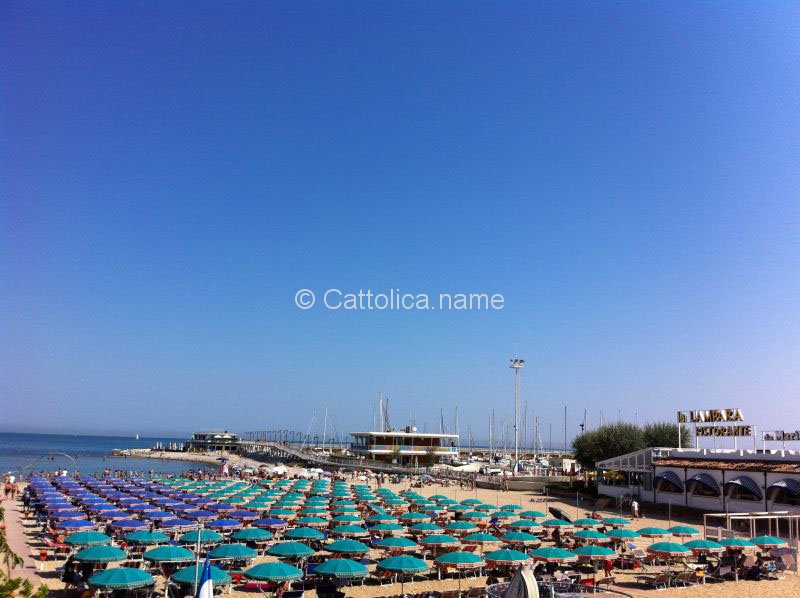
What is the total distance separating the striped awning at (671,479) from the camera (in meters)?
41.1

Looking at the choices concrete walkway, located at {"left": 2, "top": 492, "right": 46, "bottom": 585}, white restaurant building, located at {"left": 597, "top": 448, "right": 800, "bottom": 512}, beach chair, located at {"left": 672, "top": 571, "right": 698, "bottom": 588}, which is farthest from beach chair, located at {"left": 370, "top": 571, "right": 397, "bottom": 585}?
white restaurant building, located at {"left": 597, "top": 448, "right": 800, "bottom": 512}

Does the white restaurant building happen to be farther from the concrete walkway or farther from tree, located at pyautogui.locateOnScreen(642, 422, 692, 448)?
the concrete walkway

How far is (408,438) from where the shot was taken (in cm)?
8850

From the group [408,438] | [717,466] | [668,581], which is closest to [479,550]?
[668,581]

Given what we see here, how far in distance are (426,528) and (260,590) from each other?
805 centimetres

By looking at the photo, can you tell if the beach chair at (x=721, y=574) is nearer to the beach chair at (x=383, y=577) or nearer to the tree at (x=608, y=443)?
the beach chair at (x=383, y=577)

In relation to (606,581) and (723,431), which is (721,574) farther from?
(723,431)

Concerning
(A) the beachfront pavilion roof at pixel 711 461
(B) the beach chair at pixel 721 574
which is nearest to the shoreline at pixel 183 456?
(A) the beachfront pavilion roof at pixel 711 461

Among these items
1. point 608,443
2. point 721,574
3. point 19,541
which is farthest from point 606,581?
point 608,443

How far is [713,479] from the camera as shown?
38250 mm

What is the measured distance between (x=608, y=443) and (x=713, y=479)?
17.8 meters

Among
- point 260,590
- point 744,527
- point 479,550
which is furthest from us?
point 744,527

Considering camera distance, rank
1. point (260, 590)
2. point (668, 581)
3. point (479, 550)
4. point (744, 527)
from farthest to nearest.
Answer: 1. point (744, 527)
2. point (479, 550)
3. point (668, 581)
4. point (260, 590)

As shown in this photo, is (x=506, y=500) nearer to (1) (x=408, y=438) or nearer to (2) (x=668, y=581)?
(2) (x=668, y=581)
